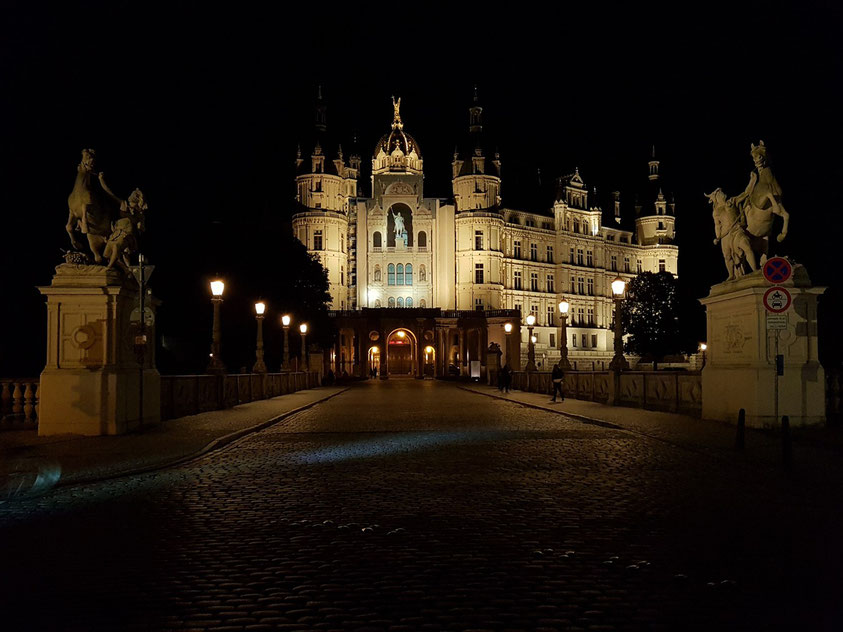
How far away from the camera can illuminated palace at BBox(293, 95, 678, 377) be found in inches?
3418

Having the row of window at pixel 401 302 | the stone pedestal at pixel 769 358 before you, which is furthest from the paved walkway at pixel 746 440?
the row of window at pixel 401 302

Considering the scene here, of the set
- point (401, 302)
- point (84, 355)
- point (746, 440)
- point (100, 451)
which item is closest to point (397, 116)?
point (401, 302)

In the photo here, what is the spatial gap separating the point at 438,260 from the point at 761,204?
77987 mm

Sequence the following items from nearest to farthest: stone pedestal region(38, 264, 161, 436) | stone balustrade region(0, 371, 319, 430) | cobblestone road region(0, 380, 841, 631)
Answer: cobblestone road region(0, 380, 841, 631)
stone pedestal region(38, 264, 161, 436)
stone balustrade region(0, 371, 319, 430)

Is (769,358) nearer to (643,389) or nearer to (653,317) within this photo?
(643,389)

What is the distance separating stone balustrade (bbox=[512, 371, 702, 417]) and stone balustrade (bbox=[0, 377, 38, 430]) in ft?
49.0

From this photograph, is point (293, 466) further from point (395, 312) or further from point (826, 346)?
point (395, 312)

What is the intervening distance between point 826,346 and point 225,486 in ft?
177

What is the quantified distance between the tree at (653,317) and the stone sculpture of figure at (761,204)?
70.8m

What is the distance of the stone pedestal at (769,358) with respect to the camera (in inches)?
614

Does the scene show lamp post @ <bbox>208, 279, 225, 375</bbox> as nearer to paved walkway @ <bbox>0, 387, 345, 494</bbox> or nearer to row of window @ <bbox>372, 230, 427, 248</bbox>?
paved walkway @ <bbox>0, 387, 345, 494</bbox>

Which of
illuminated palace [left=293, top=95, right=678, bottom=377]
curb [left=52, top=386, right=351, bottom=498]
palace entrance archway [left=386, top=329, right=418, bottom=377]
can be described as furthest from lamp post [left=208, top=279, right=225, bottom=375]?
palace entrance archway [left=386, top=329, right=418, bottom=377]

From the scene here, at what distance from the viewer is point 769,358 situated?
1567cm

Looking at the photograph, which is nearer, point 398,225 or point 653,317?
point 653,317
